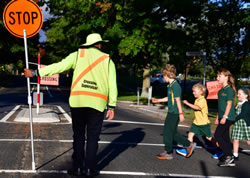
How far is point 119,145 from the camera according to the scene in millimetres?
7094

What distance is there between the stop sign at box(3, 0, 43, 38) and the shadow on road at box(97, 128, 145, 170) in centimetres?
250

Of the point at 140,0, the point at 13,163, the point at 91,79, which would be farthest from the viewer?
the point at 140,0

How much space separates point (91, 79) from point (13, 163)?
6.60 feet

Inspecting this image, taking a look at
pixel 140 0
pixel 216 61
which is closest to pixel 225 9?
pixel 216 61

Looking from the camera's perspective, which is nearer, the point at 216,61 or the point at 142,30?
the point at 142,30

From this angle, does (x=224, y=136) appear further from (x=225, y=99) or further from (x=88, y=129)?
(x=88, y=129)

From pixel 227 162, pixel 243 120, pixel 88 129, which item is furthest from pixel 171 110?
pixel 88 129

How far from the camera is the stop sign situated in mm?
5129

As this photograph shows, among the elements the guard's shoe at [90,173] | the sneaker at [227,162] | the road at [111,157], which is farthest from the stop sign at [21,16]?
the sneaker at [227,162]

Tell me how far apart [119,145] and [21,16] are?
3.39 metres

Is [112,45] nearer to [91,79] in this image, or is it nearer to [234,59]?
[234,59]

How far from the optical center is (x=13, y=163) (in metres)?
5.19

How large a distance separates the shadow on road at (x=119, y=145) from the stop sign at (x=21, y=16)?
2497mm

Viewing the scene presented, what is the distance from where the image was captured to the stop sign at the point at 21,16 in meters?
5.13
